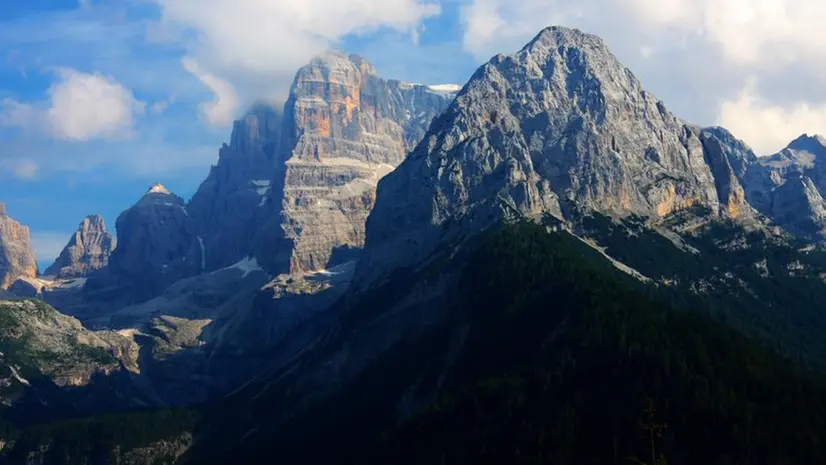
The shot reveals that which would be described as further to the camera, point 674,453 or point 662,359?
point 662,359

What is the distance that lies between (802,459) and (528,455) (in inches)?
1540

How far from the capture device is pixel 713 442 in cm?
16625

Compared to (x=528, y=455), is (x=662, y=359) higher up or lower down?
higher up

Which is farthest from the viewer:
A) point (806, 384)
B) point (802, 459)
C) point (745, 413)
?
point (806, 384)

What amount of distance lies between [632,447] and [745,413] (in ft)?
57.6

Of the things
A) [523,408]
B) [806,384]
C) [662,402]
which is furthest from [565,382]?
[806,384]

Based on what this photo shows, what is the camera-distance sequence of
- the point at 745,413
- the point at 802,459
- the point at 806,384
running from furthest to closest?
the point at 806,384
the point at 745,413
the point at 802,459

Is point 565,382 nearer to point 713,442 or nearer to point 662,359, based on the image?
point 662,359

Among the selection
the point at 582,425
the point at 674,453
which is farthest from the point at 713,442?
the point at 582,425

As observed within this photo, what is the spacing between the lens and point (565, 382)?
197 m

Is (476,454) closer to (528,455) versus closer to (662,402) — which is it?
(528,455)

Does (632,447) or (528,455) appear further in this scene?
(528,455)

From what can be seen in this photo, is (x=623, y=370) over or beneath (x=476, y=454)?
over

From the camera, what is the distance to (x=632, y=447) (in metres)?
167
